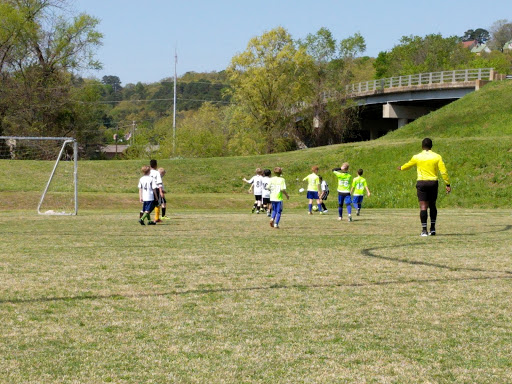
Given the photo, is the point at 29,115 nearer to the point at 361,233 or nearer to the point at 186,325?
the point at 361,233

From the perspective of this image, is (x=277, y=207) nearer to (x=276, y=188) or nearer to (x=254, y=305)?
(x=276, y=188)

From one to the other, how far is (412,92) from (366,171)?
27626 millimetres

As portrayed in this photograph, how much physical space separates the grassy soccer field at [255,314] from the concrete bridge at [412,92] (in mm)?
60044

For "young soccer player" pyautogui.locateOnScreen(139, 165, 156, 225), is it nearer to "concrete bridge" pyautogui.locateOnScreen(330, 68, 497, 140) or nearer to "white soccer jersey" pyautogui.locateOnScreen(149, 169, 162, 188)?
"white soccer jersey" pyautogui.locateOnScreen(149, 169, 162, 188)

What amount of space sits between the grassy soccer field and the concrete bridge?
60044 millimetres

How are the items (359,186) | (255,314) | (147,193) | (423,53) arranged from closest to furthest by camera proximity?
1. (255,314)
2. (147,193)
3. (359,186)
4. (423,53)

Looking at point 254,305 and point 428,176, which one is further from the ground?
point 428,176

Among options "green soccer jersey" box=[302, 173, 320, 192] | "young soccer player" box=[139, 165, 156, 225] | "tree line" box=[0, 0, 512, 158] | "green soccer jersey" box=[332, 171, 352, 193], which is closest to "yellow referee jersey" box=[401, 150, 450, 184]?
"green soccer jersey" box=[332, 171, 352, 193]

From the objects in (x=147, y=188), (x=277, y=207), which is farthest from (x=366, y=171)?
(x=277, y=207)

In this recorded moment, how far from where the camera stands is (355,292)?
8.41 metres

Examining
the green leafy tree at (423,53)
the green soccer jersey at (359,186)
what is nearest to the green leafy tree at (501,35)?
the green leafy tree at (423,53)

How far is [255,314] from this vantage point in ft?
23.6

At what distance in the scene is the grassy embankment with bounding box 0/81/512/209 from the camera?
132 ft

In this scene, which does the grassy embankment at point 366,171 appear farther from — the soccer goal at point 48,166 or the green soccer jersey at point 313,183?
the green soccer jersey at point 313,183
